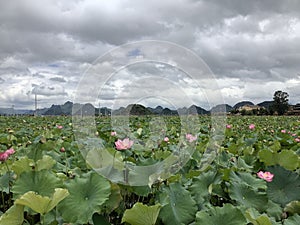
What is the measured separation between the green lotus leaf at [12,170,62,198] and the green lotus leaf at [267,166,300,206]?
3.65 feet

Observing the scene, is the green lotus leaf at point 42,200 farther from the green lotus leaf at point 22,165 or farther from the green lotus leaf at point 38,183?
the green lotus leaf at point 22,165

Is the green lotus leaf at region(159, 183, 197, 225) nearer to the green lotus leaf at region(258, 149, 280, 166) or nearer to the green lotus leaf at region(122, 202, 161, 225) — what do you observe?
the green lotus leaf at region(122, 202, 161, 225)

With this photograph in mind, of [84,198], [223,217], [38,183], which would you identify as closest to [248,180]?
[223,217]

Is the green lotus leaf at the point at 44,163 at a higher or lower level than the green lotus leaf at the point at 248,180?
higher

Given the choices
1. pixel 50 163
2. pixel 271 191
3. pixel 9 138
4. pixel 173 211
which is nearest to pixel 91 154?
pixel 50 163

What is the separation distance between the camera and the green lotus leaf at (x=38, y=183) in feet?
5.20

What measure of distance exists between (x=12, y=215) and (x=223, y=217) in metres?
0.84

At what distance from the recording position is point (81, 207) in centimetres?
145

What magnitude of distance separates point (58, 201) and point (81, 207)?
0.11 m

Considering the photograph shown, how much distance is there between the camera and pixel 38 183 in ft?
5.25

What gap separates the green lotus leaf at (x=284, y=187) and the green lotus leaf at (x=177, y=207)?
568 millimetres

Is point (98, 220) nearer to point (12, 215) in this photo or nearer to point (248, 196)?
point (12, 215)

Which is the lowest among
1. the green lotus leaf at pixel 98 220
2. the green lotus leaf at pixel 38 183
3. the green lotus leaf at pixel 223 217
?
the green lotus leaf at pixel 98 220

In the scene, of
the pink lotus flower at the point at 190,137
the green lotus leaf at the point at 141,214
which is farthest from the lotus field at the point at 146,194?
the pink lotus flower at the point at 190,137
